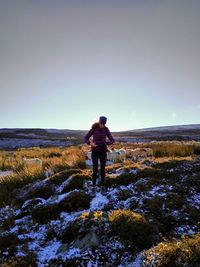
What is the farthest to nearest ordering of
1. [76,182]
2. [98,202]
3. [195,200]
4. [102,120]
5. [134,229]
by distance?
[76,182] < [102,120] < [98,202] < [195,200] < [134,229]

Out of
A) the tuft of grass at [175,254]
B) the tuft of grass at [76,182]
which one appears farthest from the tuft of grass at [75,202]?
the tuft of grass at [175,254]

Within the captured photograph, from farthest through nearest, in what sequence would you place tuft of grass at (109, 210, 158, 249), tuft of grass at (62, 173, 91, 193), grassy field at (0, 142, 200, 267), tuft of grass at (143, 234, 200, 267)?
tuft of grass at (62, 173, 91, 193) < tuft of grass at (109, 210, 158, 249) < grassy field at (0, 142, 200, 267) < tuft of grass at (143, 234, 200, 267)

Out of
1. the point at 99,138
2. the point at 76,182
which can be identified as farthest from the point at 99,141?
the point at 76,182

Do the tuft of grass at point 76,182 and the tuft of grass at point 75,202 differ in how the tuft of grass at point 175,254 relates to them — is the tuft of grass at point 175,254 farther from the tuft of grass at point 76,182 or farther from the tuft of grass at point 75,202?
the tuft of grass at point 76,182

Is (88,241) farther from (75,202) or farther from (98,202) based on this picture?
(75,202)

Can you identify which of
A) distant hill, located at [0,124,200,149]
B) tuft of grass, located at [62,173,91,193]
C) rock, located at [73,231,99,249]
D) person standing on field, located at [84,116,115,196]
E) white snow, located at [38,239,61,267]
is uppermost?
person standing on field, located at [84,116,115,196]

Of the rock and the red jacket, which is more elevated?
the red jacket

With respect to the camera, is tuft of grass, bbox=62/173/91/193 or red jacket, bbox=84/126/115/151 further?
tuft of grass, bbox=62/173/91/193

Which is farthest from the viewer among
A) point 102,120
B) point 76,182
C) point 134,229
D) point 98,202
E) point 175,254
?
point 76,182

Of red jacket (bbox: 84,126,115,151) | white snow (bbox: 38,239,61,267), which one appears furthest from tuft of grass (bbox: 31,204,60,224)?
red jacket (bbox: 84,126,115,151)

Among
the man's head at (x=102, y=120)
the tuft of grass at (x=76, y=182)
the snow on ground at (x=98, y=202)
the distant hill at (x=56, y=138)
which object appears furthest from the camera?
the distant hill at (x=56, y=138)

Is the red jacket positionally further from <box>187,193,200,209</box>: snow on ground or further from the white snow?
the white snow

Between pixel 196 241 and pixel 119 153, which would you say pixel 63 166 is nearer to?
pixel 119 153

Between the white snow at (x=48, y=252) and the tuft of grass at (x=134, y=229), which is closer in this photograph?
the white snow at (x=48, y=252)
